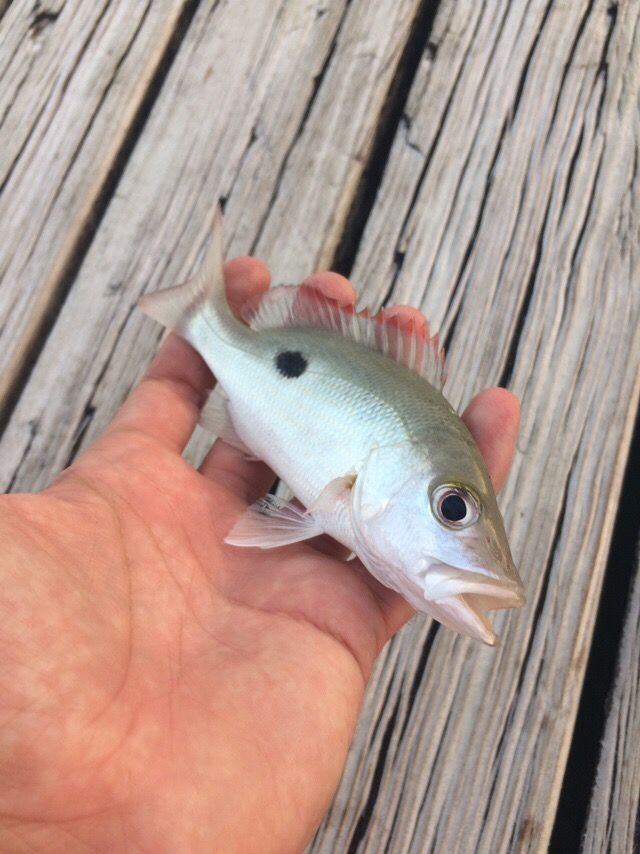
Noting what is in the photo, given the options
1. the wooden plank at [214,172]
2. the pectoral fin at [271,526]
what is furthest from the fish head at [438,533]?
the wooden plank at [214,172]

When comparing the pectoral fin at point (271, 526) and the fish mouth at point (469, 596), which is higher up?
the fish mouth at point (469, 596)

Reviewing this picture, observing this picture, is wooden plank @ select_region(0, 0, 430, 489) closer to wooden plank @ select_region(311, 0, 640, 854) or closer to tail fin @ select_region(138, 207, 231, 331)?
wooden plank @ select_region(311, 0, 640, 854)

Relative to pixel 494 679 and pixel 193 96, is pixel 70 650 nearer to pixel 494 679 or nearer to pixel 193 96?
pixel 494 679

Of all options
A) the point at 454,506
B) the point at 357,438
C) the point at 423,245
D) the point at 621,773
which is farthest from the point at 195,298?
the point at 621,773

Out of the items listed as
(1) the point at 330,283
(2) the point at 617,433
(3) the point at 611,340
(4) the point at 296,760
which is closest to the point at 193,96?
(1) the point at 330,283

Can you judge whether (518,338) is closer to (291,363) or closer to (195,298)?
(291,363)

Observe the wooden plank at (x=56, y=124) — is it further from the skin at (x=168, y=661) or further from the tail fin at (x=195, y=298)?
the skin at (x=168, y=661)
